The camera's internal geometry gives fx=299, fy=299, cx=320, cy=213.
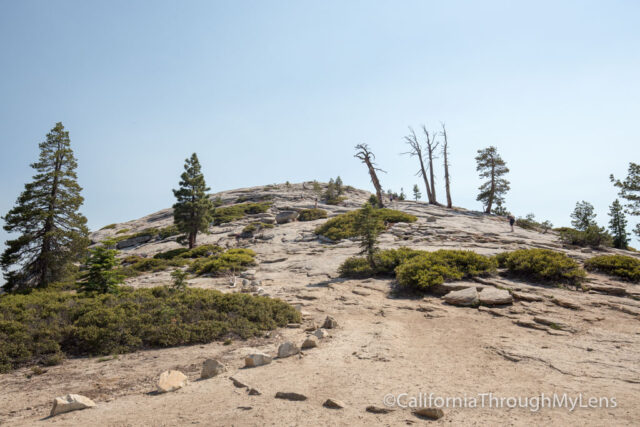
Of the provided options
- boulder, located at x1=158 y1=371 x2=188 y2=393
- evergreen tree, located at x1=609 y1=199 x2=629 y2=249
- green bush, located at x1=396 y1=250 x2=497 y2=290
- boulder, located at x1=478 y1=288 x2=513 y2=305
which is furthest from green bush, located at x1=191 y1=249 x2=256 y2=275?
evergreen tree, located at x1=609 y1=199 x2=629 y2=249

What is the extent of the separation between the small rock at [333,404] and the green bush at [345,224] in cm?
1765

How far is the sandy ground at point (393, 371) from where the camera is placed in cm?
439

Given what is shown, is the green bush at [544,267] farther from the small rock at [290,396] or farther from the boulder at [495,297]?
the small rock at [290,396]

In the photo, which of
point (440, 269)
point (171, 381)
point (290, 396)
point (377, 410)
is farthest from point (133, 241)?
Answer: point (377, 410)

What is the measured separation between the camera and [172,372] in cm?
573

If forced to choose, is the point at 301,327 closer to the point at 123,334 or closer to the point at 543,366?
the point at 123,334

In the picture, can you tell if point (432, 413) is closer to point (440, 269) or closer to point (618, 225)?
point (440, 269)

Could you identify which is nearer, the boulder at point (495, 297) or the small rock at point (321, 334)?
the small rock at point (321, 334)

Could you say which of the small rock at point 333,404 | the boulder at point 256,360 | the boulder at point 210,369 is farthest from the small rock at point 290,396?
the boulder at point 210,369

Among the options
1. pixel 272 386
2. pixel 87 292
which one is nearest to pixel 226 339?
pixel 272 386

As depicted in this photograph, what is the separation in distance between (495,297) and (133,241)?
40505 millimetres

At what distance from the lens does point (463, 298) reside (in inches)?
411

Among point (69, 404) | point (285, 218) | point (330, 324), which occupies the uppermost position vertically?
point (285, 218)

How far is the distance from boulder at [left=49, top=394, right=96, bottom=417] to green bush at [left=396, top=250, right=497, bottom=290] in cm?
1036
